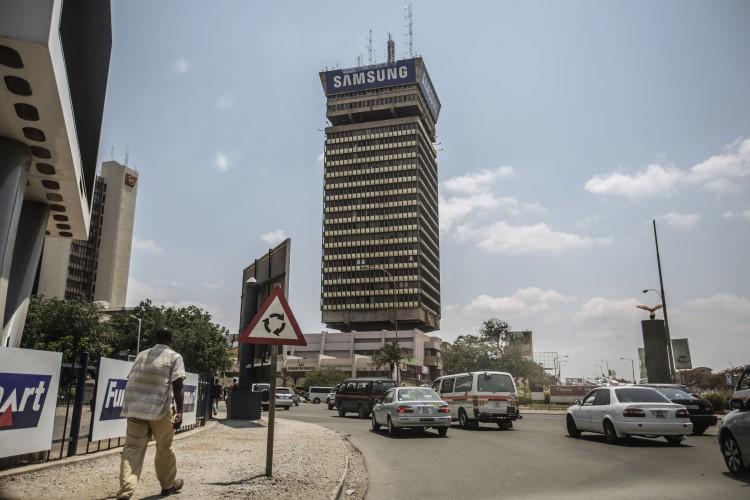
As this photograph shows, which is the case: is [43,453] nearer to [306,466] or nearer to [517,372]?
[306,466]

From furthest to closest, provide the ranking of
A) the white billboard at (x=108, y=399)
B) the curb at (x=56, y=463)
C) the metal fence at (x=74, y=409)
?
the white billboard at (x=108, y=399) < the metal fence at (x=74, y=409) < the curb at (x=56, y=463)

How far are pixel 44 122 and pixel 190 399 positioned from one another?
26.0 feet

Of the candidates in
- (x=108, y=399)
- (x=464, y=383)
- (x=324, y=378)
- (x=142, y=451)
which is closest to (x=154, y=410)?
(x=142, y=451)

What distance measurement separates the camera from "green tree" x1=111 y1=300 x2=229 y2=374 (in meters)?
55.3

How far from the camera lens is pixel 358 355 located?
4267 inches

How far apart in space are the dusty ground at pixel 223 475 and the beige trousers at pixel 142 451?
35 centimetres

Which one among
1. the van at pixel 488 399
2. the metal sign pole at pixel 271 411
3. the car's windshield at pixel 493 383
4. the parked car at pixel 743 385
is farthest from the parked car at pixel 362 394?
the metal sign pole at pixel 271 411

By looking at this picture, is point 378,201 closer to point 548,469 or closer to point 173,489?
point 548,469

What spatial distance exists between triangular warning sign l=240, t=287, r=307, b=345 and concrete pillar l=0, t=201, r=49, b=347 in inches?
522

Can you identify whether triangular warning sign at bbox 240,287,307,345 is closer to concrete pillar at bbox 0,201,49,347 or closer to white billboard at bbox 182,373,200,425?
white billboard at bbox 182,373,200,425

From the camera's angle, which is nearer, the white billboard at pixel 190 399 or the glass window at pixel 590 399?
the glass window at pixel 590 399

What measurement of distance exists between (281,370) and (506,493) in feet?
340

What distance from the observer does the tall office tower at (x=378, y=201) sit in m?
127

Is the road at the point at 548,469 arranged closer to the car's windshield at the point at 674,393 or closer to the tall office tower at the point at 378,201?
the car's windshield at the point at 674,393
